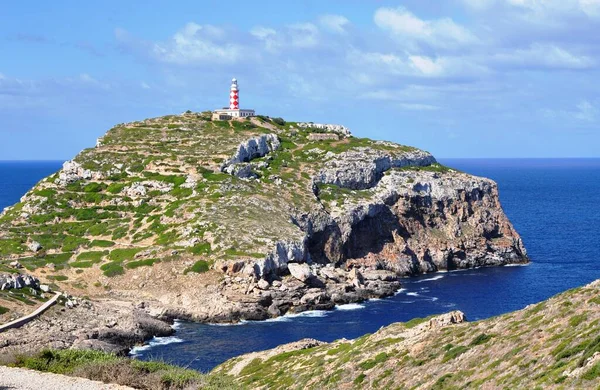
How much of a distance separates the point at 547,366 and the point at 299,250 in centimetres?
7110

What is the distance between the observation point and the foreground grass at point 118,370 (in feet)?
105

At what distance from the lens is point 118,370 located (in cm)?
3291

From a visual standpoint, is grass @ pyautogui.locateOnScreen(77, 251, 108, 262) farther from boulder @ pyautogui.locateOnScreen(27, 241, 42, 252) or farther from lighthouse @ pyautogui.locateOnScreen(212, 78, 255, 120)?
lighthouse @ pyautogui.locateOnScreen(212, 78, 255, 120)

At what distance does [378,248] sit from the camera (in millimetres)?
119438

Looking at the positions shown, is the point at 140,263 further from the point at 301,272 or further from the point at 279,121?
the point at 279,121

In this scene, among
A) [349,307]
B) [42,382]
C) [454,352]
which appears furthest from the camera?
[349,307]

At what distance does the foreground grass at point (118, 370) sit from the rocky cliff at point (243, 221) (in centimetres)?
4898

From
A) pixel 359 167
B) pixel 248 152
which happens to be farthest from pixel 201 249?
pixel 359 167

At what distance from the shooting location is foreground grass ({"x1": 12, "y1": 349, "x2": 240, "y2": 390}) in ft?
105

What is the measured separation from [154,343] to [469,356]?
158 ft

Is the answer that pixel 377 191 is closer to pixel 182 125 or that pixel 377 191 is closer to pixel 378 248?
pixel 378 248

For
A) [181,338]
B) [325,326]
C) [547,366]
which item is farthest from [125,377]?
[325,326]

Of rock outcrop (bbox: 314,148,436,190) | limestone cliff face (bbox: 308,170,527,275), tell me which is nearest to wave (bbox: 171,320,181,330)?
limestone cliff face (bbox: 308,170,527,275)

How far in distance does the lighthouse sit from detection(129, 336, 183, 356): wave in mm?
81775
